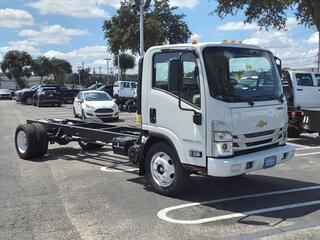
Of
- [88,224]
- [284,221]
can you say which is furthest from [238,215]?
[88,224]

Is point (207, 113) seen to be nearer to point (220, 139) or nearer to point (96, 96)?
point (220, 139)

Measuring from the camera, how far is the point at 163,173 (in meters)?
7.69

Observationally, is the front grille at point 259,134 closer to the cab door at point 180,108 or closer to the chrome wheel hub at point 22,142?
the cab door at point 180,108

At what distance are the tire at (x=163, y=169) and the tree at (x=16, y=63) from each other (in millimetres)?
75522

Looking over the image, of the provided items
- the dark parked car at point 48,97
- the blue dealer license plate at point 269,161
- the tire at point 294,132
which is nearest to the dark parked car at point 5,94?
the dark parked car at point 48,97

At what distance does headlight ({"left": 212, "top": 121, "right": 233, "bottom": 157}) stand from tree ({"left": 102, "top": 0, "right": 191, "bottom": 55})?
28.9 m

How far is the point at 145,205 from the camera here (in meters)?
7.14

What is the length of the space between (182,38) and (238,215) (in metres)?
32.4

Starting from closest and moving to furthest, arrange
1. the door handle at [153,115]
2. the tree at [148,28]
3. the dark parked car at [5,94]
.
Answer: the door handle at [153,115], the tree at [148,28], the dark parked car at [5,94]

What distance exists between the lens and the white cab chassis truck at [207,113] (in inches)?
268

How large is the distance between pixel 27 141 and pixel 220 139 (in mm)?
6071

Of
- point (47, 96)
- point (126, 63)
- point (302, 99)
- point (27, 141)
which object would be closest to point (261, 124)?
point (27, 141)

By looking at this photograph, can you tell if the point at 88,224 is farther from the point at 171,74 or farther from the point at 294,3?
the point at 294,3

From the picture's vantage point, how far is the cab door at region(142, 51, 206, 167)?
6941mm
